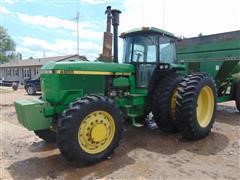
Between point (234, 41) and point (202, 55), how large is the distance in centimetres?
113

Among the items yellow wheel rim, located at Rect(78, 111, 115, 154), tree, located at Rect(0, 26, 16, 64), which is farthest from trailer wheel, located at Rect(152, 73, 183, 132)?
tree, located at Rect(0, 26, 16, 64)

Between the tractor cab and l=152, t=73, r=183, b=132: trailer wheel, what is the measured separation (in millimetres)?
338

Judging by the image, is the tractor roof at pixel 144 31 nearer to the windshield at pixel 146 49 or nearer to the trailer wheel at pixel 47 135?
the windshield at pixel 146 49

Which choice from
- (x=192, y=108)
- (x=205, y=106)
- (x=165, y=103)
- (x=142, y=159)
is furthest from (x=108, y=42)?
(x=142, y=159)

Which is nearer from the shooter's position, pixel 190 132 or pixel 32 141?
pixel 190 132

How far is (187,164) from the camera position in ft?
15.4

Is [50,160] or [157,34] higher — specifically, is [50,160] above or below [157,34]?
below

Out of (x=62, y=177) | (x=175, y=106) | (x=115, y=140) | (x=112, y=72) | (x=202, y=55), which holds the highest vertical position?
(x=202, y=55)

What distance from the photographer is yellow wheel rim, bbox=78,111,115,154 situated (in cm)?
466

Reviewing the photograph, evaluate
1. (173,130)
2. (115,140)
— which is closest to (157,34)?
(173,130)

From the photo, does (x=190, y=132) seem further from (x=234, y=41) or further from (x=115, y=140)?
(x=234, y=41)

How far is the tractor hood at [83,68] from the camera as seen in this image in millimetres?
5090

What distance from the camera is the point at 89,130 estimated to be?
4746 mm

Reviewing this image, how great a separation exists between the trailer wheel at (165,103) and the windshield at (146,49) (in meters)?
0.59
